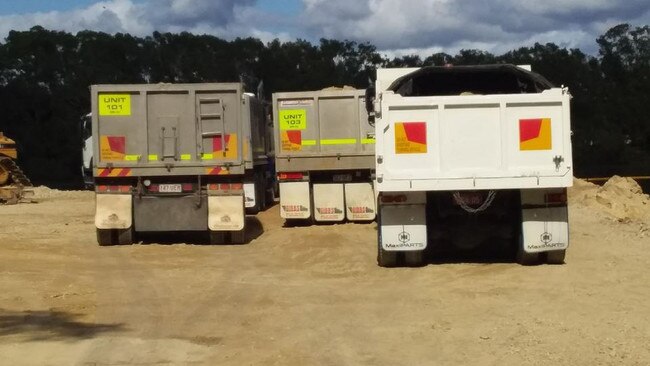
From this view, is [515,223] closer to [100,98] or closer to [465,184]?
[465,184]

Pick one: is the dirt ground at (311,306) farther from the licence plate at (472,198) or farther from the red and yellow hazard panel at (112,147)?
the red and yellow hazard panel at (112,147)

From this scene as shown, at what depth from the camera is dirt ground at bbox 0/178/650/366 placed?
8188 mm

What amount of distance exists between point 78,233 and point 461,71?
9468 millimetres

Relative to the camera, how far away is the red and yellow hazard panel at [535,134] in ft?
41.5

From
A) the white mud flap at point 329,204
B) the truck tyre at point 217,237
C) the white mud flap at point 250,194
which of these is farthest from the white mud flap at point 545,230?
the white mud flap at point 250,194

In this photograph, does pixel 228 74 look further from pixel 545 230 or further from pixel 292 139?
pixel 545 230

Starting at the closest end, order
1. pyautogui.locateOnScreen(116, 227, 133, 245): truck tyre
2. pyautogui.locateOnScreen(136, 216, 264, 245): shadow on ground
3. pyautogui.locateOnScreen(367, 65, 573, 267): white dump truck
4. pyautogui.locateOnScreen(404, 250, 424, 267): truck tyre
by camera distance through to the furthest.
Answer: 1. pyautogui.locateOnScreen(367, 65, 573, 267): white dump truck
2. pyautogui.locateOnScreen(404, 250, 424, 267): truck tyre
3. pyautogui.locateOnScreen(116, 227, 133, 245): truck tyre
4. pyautogui.locateOnScreen(136, 216, 264, 245): shadow on ground

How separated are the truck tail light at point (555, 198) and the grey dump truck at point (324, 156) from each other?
761cm

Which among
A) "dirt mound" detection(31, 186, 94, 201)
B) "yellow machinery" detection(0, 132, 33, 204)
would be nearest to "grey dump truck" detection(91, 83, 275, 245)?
"yellow machinery" detection(0, 132, 33, 204)

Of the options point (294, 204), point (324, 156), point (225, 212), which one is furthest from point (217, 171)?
point (324, 156)

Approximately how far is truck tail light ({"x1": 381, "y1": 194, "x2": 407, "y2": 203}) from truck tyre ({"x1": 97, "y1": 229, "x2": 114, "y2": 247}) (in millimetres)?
6310

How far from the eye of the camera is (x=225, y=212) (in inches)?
672

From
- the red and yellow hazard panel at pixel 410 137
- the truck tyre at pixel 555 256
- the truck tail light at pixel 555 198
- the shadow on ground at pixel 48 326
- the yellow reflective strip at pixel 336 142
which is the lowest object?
the shadow on ground at pixel 48 326

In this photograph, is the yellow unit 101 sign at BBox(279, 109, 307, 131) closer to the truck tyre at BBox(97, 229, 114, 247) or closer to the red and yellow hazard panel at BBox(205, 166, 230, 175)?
the red and yellow hazard panel at BBox(205, 166, 230, 175)
